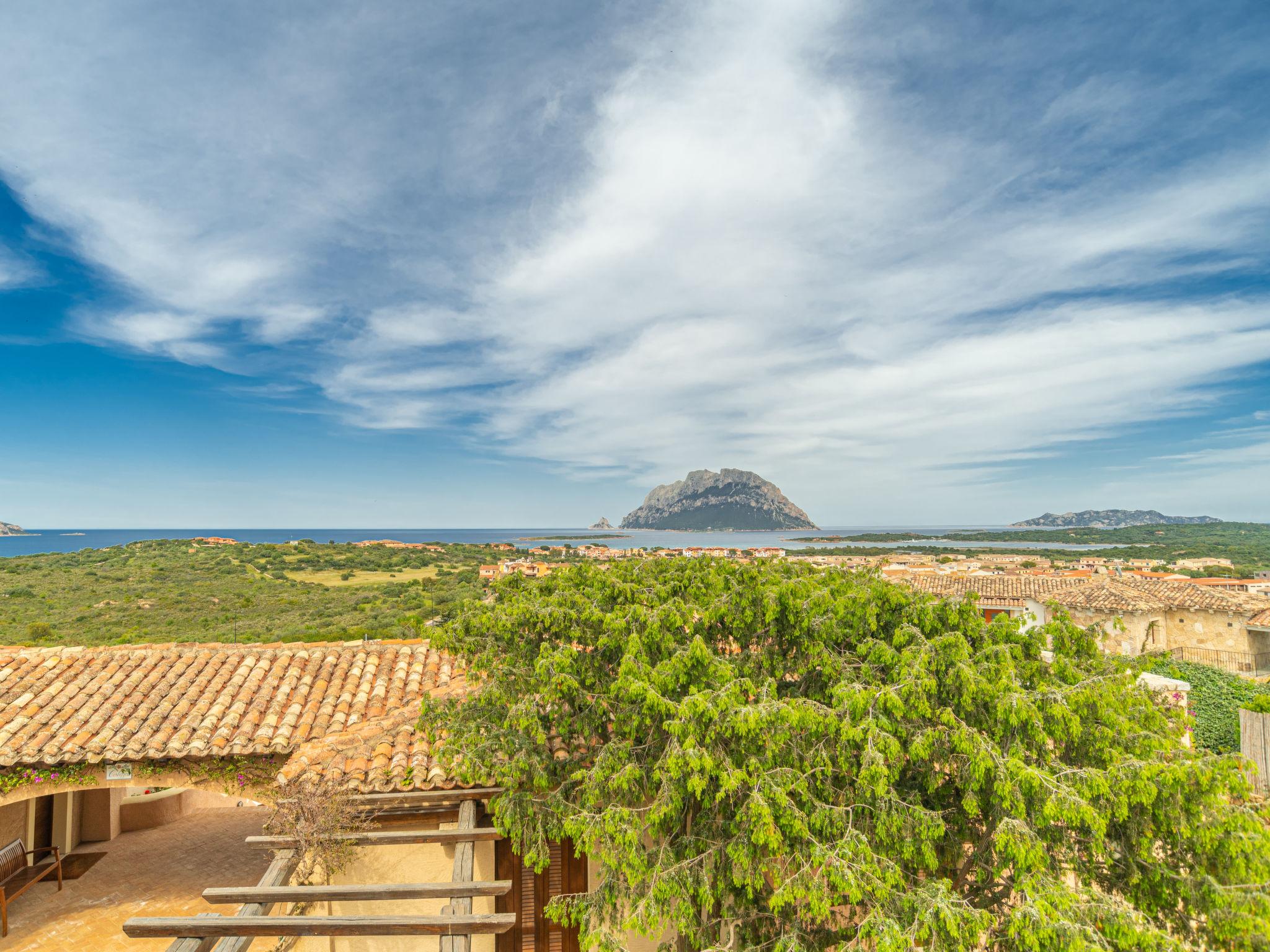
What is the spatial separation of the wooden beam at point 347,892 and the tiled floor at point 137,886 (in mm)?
4523

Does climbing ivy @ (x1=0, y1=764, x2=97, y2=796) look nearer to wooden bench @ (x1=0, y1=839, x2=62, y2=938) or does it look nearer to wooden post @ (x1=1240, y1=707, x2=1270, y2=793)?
wooden bench @ (x1=0, y1=839, x2=62, y2=938)

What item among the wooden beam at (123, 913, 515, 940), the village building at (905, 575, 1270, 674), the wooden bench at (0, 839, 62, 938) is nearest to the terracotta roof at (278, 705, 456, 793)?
the wooden beam at (123, 913, 515, 940)

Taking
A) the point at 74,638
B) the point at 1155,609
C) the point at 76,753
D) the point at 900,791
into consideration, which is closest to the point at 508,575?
the point at 900,791

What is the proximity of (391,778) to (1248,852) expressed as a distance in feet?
26.1

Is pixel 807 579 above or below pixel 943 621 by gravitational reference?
above

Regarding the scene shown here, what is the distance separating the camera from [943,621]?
6.47 m

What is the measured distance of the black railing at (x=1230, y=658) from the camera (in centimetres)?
2698

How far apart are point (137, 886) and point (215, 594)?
4470 cm

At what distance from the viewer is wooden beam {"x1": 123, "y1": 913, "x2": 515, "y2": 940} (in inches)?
178

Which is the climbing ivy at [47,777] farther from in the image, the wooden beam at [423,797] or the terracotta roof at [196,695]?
the wooden beam at [423,797]

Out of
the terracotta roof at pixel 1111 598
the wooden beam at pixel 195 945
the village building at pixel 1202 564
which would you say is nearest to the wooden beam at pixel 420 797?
the wooden beam at pixel 195 945

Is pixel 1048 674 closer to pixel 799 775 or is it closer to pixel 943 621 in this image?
pixel 943 621

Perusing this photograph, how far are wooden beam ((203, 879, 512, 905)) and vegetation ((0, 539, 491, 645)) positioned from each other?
738 inches

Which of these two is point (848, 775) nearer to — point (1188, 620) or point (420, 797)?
point (420, 797)
